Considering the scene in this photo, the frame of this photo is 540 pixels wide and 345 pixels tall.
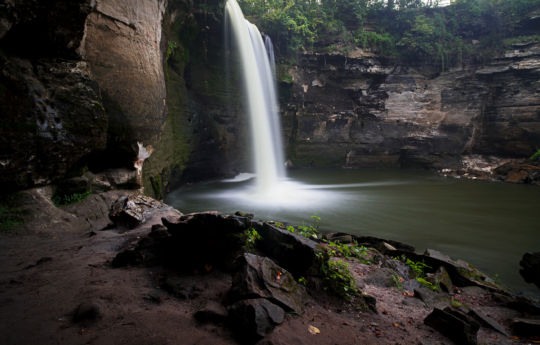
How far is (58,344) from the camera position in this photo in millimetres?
1633

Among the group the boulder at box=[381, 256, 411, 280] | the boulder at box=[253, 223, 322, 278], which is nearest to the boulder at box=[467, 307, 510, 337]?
the boulder at box=[381, 256, 411, 280]

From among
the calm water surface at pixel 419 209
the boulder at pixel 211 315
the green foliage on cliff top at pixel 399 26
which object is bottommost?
the calm water surface at pixel 419 209

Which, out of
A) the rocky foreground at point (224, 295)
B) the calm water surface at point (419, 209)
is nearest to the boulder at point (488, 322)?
the rocky foreground at point (224, 295)

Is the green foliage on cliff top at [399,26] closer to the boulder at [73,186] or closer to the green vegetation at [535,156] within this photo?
the green vegetation at [535,156]

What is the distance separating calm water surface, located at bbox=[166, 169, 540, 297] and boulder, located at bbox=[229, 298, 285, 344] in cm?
419

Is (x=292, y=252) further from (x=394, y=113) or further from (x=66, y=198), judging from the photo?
(x=394, y=113)

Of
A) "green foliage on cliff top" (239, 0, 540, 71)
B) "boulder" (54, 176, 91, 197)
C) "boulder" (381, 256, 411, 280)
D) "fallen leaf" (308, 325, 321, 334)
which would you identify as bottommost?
"boulder" (381, 256, 411, 280)

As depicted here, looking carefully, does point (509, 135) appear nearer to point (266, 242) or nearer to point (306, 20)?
point (306, 20)

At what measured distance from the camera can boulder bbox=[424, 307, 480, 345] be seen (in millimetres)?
2227

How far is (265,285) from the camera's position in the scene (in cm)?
230

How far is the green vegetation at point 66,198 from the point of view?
180 inches

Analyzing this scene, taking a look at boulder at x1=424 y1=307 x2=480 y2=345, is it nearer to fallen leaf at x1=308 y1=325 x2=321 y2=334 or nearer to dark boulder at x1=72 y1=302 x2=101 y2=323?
fallen leaf at x1=308 y1=325 x2=321 y2=334

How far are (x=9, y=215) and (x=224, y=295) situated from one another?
11.9ft

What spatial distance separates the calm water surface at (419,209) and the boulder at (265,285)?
12.7ft
